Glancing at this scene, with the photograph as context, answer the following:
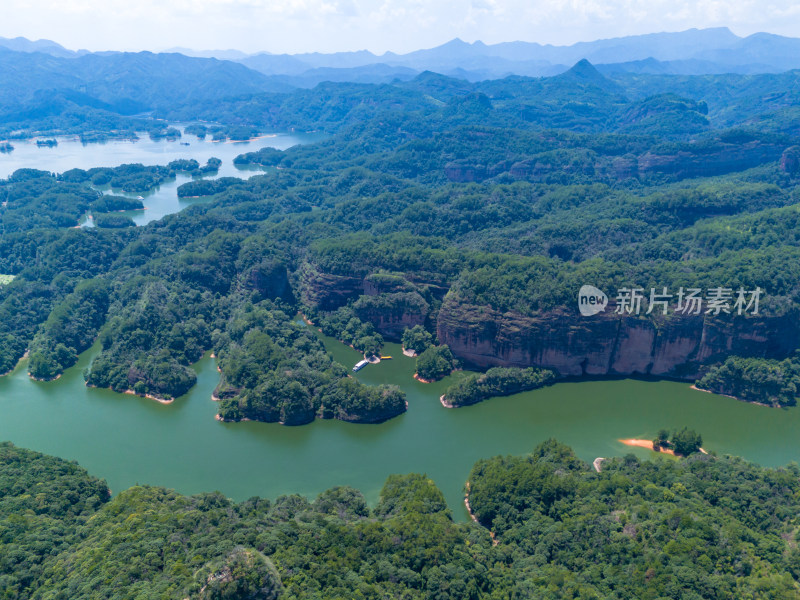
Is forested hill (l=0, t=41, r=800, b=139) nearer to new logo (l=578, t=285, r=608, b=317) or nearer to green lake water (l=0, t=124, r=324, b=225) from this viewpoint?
green lake water (l=0, t=124, r=324, b=225)

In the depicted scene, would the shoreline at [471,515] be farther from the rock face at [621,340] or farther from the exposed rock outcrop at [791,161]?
the exposed rock outcrop at [791,161]

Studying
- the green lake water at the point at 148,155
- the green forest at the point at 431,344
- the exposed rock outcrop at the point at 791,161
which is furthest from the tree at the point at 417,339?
the exposed rock outcrop at the point at 791,161

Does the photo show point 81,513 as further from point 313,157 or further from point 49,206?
point 313,157

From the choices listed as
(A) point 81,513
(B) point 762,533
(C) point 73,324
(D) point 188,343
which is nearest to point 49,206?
(C) point 73,324

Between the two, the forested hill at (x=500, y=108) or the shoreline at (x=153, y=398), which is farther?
the forested hill at (x=500, y=108)

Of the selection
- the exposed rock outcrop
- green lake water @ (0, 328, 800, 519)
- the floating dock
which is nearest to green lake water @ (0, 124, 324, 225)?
green lake water @ (0, 328, 800, 519)

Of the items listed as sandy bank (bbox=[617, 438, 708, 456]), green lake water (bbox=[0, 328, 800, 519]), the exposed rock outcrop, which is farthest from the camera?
the exposed rock outcrop

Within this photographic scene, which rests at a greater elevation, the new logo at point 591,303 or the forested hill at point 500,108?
the forested hill at point 500,108
